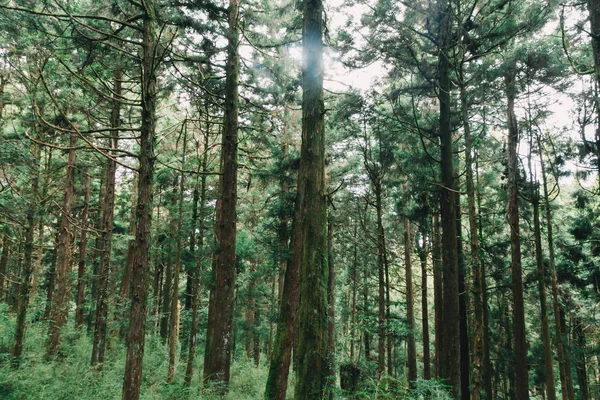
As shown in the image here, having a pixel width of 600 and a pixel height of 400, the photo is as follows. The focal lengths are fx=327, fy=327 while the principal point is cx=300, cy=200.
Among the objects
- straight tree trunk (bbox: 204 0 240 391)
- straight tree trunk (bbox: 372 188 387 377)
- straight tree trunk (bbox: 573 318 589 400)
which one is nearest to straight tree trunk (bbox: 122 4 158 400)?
straight tree trunk (bbox: 204 0 240 391)

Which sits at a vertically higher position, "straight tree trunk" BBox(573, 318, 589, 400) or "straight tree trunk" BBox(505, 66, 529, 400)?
"straight tree trunk" BBox(505, 66, 529, 400)

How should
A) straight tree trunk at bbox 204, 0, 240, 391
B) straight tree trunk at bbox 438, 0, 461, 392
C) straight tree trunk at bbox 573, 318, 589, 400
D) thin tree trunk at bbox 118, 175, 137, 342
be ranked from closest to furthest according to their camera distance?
straight tree trunk at bbox 204, 0, 240, 391 → straight tree trunk at bbox 438, 0, 461, 392 → thin tree trunk at bbox 118, 175, 137, 342 → straight tree trunk at bbox 573, 318, 589, 400

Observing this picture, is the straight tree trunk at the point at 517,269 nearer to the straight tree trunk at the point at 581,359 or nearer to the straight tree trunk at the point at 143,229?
the straight tree trunk at the point at 143,229

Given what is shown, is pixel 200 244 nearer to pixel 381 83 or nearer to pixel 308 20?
pixel 381 83

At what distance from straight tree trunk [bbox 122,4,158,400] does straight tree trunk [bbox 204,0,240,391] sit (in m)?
3.96

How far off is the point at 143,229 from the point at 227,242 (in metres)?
4.30

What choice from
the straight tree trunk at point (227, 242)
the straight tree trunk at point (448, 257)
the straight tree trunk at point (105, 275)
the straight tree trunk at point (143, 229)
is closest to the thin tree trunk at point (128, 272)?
the straight tree trunk at point (143, 229)

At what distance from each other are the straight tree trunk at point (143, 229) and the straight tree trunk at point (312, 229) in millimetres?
2242

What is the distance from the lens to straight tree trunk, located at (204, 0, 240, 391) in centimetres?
813

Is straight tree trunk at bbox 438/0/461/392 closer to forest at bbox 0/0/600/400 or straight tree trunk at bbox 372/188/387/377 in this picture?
forest at bbox 0/0/600/400

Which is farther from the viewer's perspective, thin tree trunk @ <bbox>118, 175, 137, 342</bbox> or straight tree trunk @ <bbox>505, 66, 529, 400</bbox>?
straight tree trunk @ <bbox>505, 66, 529, 400</bbox>

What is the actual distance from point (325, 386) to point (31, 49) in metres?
10.7

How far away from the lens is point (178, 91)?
11234 mm

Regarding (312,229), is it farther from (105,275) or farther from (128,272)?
(128,272)
